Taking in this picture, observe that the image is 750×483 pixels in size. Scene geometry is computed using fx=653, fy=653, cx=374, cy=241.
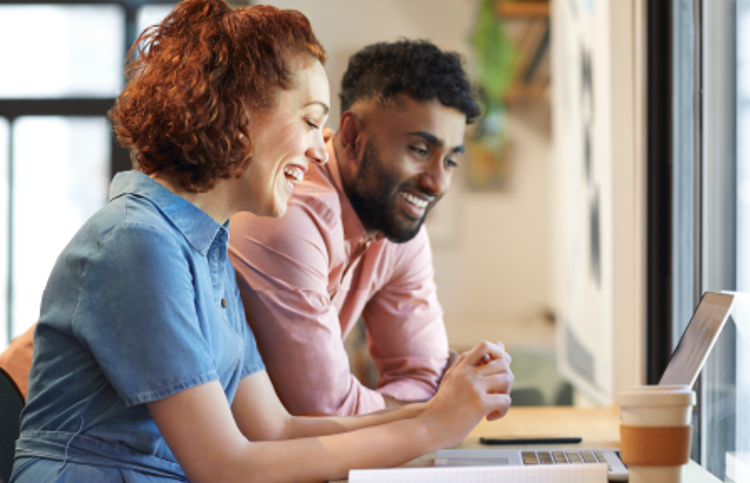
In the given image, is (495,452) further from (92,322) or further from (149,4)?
(149,4)

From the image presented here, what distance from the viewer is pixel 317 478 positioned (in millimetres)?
788

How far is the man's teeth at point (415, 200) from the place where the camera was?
4.25ft

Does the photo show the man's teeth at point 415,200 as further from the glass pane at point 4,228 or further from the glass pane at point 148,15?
the glass pane at point 4,228

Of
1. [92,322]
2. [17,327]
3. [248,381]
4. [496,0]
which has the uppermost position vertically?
[496,0]

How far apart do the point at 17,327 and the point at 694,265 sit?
3.06 meters

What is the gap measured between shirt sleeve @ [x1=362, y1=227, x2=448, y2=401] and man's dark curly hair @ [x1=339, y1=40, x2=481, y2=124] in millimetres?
312

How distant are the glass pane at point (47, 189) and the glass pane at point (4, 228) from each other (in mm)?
36

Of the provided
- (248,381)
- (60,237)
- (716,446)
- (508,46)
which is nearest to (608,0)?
(508,46)

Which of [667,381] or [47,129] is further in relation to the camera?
[47,129]

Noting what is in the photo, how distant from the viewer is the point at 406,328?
139cm

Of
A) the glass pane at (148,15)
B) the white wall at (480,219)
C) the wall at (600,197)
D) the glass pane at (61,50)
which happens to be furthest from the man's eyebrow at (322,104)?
the glass pane at (61,50)

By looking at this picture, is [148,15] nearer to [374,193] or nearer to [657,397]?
[374,193]

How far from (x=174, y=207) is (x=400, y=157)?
0.55m

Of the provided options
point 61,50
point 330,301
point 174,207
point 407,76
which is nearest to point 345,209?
point 330,301
